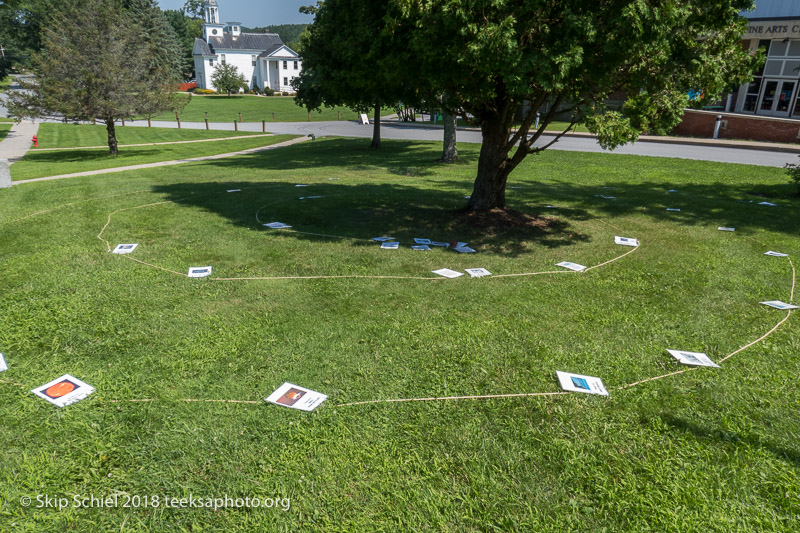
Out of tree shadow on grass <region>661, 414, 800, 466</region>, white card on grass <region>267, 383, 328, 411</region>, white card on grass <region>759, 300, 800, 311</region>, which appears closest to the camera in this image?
tree shadow on grass <region>661, 414, 800, 466</region>

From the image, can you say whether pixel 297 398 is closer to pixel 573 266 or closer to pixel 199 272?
pixel 199 272

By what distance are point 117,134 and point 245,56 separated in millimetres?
71516

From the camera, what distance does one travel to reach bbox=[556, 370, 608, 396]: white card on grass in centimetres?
464

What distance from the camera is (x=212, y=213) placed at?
11.2m

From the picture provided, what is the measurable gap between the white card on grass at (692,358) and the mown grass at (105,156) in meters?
19.0

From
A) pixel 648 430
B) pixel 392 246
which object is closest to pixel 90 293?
pixel 392 246

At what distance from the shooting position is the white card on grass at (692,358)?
16.8 ft

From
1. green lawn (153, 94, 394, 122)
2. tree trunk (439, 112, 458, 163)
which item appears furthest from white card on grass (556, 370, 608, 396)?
green lawn (153, 94, 394, 122)

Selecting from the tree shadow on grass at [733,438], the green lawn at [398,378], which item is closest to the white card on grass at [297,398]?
the green lawn at [398,378]

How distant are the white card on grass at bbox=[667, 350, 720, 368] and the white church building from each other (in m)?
92.9

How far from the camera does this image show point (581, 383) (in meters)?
4.75

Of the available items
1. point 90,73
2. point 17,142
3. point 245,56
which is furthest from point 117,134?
point 245,56

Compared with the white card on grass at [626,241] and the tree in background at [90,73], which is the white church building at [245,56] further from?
the white card on grass at [626,241]

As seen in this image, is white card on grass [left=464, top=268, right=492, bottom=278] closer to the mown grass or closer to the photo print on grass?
the photo print on grass
